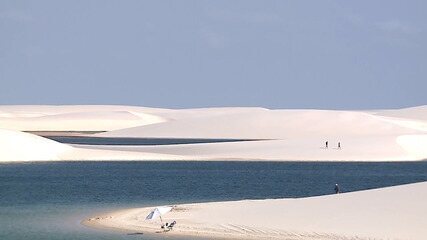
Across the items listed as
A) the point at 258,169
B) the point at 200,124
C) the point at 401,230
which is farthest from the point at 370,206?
the point at 200,124

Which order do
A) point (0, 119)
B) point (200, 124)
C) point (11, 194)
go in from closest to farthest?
point (11, 194), point (200, 124), point (0, 119)

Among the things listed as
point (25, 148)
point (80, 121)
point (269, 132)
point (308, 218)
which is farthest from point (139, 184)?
point (80, 121)

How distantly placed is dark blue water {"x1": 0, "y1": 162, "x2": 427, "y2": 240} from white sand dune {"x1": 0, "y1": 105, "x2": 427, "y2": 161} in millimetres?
6993

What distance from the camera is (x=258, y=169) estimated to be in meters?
66.2

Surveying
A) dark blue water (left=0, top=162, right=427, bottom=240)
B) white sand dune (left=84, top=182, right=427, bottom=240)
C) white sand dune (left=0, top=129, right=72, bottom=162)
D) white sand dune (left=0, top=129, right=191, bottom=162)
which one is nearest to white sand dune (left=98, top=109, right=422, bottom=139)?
white sand dune (left=0, top=129, right=191, bottom=162)

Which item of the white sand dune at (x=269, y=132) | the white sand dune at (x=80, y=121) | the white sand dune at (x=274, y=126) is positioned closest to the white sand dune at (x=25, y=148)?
the white sand dune at (x=269, y=132)

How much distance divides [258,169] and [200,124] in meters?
73.9

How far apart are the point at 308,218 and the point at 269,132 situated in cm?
9816

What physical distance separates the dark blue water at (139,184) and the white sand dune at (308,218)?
185cm

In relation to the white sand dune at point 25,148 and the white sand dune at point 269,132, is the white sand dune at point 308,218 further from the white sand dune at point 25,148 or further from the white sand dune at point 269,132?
the white sand dune at point 269,132

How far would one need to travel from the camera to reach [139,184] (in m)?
50.6

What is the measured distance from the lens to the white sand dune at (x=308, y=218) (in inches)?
1132

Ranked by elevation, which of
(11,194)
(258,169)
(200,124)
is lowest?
(11,194)

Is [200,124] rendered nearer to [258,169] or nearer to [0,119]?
[0,119]
